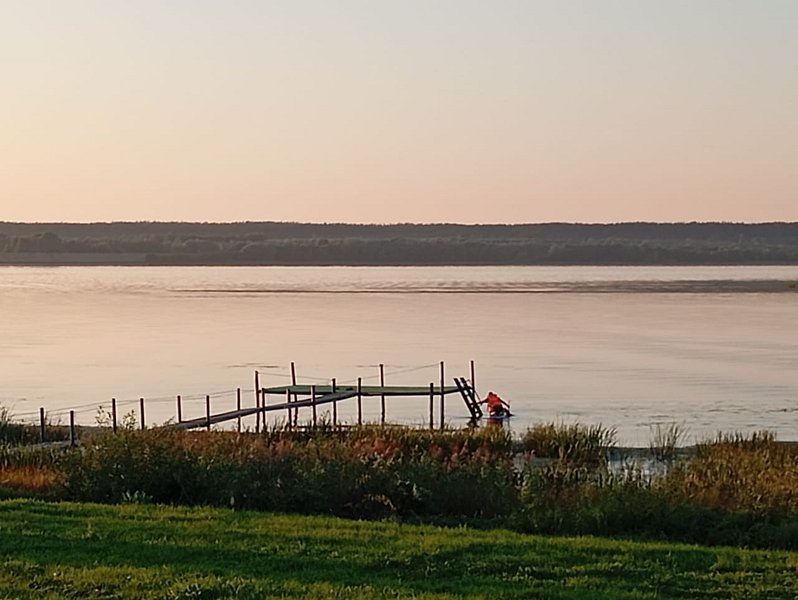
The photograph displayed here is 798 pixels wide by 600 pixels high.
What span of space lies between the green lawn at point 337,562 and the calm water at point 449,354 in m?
21.2

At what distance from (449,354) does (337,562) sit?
48.2m

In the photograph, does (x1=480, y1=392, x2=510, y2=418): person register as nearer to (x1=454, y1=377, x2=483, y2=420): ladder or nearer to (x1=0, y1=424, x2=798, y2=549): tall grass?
(x1=454, y1=377, x2=483, y2=420): ladder

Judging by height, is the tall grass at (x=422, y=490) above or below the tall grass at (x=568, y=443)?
above

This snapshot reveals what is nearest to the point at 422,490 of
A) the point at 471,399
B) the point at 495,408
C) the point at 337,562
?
the point at 337,562

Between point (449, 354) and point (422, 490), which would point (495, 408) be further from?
point (422, 490)

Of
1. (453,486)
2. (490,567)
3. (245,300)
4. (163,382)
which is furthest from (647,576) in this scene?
(245,300)

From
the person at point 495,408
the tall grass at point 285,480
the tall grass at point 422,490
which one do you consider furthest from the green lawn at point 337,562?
the person at point 495,408

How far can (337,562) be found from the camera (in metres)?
11.0

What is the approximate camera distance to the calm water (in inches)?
1646

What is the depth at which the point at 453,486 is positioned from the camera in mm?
15711

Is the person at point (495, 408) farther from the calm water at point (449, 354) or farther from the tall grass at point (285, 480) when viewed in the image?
the tall grass at point (285, 480)

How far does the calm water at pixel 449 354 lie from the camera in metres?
41.8

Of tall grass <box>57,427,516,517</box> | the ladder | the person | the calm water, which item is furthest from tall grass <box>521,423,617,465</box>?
the ladder

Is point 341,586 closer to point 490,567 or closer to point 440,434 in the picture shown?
point 490,567
